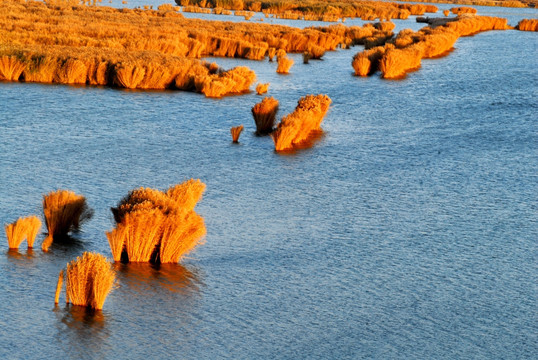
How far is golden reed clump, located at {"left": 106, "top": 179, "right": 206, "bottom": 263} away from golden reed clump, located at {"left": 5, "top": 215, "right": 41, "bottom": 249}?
1.28 m

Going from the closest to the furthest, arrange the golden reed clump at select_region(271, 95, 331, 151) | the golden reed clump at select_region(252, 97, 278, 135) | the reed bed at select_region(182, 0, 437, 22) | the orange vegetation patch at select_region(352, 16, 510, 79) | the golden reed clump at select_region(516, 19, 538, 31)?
the golden reed clump at select_region(271, 95, 331, 151) → the golden reed clump at select_region(252, 97, 278, 135) → the orange vegetation patch at select_region(352, 16, 510, 79) → the golden reed clump at select_region(516, 19, 538, 31) → the reed bed at select_region(182, 0, 437, 22)

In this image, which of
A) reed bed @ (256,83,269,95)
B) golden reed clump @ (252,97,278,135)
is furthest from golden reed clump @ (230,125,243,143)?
reed bed @ (256,83,269,95)

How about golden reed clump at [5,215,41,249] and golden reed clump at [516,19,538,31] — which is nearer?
golden reed clump at [5,215,41,249]

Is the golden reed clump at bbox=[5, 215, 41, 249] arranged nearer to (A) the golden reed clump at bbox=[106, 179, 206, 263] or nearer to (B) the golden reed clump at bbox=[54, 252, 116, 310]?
(A) the golden reed clump at bbox=[106, 179, 206, 263]

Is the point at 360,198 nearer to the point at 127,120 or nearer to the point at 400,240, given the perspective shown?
the point at 400,240

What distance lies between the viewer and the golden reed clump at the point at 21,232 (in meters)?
12.3

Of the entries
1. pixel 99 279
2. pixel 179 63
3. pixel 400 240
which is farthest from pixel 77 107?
pixel 99 279

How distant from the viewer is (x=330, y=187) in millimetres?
17906

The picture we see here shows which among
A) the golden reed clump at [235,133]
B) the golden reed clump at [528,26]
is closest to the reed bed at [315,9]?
the golden reed clump at [528,26]

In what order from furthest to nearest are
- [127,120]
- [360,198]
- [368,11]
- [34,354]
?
[368,11], [127,120], [360,198], [34,354]

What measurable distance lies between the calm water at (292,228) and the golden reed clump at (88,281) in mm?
257

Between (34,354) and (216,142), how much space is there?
12646 mm

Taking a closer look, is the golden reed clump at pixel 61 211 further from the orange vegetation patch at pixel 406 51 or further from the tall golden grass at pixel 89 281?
the orange vegetation patch at pixel 406 51

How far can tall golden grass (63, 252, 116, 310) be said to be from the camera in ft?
34.1
